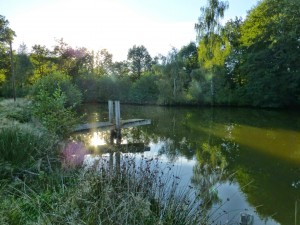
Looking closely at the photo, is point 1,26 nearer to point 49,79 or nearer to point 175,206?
point 49,79

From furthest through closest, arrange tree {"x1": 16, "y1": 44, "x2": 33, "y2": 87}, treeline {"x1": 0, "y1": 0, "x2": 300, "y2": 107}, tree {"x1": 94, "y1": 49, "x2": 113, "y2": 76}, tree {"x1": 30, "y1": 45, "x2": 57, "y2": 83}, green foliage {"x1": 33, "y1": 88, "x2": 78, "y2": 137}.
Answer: tree {"x1": 94, "y1": 49, "x2": 113, "y2": 76} < tree {"x1": 30, "y1": 45, "x2": 57, "y2": 83} < tree {"x1": 16, "y1": 44, "x2": 33, "y2": 87} < treeline {"x1": 0, "y1": 0, "x2": 300, "y2": 107} < green foliage {"x1": 33, "y1": 88, "x2": 78, "y2": 137}

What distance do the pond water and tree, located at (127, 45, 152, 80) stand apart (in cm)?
3793

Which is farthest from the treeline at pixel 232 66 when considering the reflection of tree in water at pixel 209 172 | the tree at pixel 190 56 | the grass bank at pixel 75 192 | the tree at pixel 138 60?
the grass bank at pixel 75 192

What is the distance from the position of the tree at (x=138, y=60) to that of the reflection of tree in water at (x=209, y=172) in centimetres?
4289

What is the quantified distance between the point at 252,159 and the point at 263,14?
22.2m

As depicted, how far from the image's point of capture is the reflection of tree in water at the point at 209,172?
482 cm

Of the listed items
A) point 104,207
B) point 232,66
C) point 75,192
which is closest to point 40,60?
point 232,66

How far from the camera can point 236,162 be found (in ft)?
27.1

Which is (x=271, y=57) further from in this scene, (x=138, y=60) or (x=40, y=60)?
(x=138, y=60)

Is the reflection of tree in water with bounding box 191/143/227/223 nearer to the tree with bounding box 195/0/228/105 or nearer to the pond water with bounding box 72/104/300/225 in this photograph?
the pond water with bounding box 72/104/300/225

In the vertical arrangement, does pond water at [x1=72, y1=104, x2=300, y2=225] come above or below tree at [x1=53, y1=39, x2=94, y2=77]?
below

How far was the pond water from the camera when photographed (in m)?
5.00

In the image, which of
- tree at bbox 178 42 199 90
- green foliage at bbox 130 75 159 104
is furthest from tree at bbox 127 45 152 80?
green foliage at bbox 130 75 159 104

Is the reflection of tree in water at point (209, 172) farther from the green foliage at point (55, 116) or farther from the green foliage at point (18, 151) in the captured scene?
the green foliage at point (55, 116)
